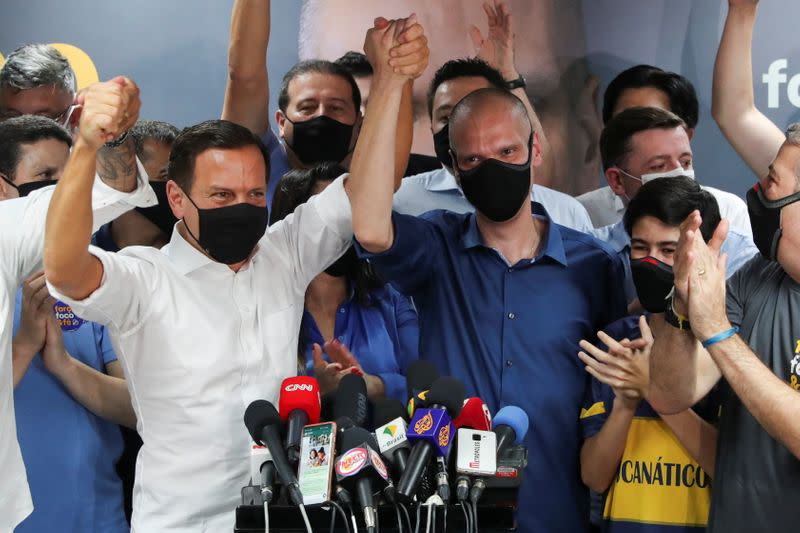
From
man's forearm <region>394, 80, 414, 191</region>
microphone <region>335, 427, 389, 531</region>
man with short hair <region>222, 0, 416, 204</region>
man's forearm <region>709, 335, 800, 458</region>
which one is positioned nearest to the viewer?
microphone <region>335, 427, 389, 531</region>

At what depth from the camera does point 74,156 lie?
242 centimetres

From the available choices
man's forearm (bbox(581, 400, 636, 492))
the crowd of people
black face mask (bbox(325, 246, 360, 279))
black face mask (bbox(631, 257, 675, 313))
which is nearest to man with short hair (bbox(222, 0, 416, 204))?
the crowd of people

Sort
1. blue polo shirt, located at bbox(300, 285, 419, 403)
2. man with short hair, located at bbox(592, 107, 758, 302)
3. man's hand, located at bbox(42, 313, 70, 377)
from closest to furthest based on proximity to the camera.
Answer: man's hand, located at bbox(42, 313, 70, 377)
blue polo shirt, located at bbox(300, 285, 419, 403)
man with short hair, located at bbox(592, 107, 758, 302)

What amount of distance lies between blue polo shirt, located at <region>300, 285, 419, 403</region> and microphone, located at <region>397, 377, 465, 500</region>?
84 cm

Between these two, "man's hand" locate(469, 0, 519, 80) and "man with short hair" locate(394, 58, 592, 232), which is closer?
"man with short hair" locate(394, 58, 592, 232)

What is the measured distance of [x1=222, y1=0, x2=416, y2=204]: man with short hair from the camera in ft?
12.3

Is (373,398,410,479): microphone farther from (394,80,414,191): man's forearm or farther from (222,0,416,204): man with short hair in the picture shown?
(222,0,416,204): man with short hair

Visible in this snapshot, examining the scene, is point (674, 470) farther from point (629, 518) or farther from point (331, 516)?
point (331, 516)

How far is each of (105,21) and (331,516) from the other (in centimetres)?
294

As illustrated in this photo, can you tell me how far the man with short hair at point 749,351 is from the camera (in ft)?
8.30

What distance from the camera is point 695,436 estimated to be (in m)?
2.86

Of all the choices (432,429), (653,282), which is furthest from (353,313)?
(432,429)

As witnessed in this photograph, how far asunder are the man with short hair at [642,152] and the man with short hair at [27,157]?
1.80 meters

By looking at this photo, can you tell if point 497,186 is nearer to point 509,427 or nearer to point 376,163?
point 376,163
